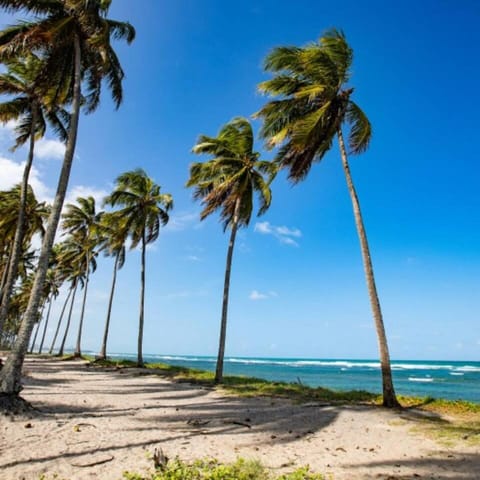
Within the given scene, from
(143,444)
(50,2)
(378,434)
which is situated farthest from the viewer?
(50,2)

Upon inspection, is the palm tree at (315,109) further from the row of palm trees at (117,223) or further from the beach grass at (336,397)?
the row of palm trees at (117,223)

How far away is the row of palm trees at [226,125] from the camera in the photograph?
954 cm

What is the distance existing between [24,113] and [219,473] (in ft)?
56.6

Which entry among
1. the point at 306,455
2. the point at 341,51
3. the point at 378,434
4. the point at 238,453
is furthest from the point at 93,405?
the point at 341,51

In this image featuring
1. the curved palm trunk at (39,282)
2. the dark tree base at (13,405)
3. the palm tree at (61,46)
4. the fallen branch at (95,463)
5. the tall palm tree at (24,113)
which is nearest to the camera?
the fallen branch at (95,463)

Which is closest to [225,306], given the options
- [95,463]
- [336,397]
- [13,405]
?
[336,397]

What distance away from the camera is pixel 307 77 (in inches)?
471

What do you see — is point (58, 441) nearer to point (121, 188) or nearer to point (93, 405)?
point (93, 405)

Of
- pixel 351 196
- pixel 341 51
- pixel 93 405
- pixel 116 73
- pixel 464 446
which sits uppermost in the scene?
pixel 341 51

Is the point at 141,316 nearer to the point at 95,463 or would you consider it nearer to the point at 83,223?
the point at 83,223

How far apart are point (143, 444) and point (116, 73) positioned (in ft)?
37.6

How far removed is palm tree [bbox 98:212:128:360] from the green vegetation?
847 inches

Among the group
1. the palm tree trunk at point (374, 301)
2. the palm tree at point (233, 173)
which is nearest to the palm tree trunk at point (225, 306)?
the palm tree at point (233, 173)

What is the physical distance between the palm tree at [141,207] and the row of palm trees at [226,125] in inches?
282
